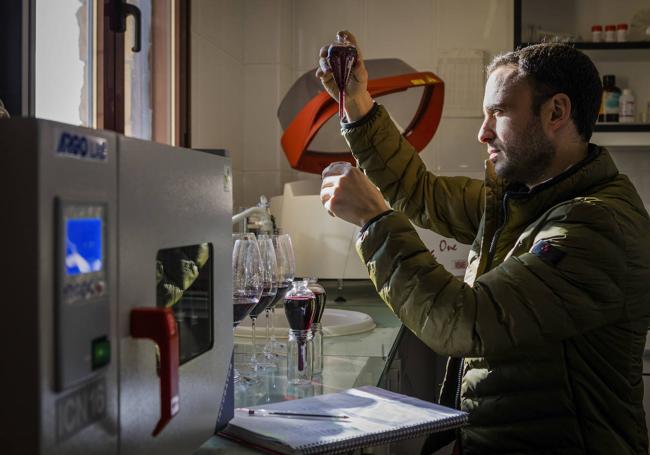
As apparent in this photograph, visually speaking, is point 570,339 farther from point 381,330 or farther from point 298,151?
point 298,151

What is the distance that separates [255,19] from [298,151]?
0.84 metres

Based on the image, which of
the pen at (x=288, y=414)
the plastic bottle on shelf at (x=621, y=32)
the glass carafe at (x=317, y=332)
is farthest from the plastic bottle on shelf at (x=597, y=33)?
the pen at (x=288, y=414)

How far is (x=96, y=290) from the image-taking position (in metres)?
0.63

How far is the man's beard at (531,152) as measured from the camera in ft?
4.68

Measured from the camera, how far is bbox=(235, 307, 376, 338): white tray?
6.04 feet

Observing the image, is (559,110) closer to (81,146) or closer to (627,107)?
(81,146)

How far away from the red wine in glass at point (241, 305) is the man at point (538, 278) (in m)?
0.23

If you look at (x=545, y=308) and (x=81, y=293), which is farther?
(x=545, y=308)

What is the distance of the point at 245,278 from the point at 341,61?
1.81 feet

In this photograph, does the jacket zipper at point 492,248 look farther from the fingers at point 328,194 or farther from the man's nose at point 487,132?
the fingers at point 328,194

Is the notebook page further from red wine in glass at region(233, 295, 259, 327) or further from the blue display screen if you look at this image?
the blue display screen

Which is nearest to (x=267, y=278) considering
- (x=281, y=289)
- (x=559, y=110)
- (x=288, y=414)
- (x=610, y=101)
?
(x=281, y=289)

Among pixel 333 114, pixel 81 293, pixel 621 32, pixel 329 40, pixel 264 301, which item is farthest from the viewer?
pixel 329 40

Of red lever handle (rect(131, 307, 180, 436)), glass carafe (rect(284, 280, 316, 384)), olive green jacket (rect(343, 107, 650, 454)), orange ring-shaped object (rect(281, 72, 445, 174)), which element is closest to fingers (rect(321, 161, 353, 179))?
olive green jacket (rect(343, 107, 650, 454))
